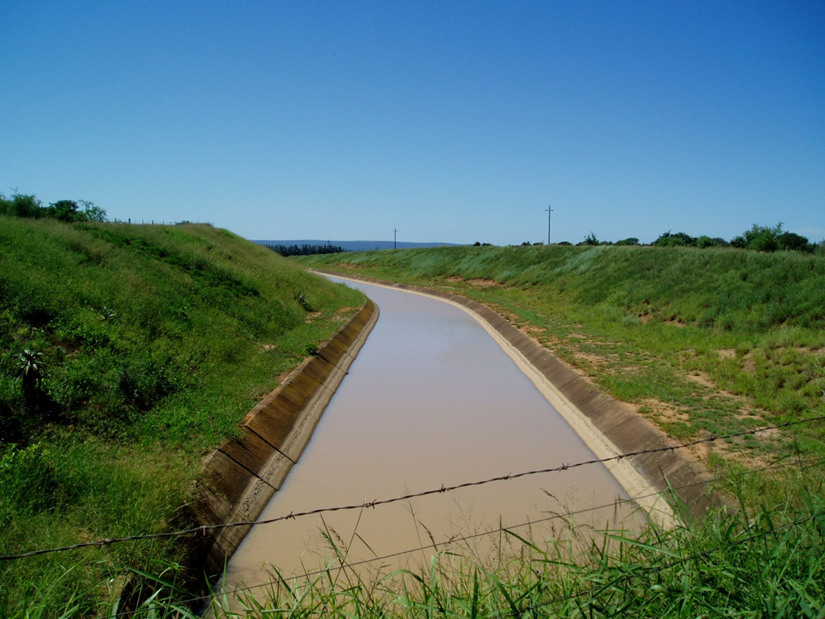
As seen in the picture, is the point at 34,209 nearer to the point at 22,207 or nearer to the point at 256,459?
the point at 22,207

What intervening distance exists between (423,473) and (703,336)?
10.1 metres

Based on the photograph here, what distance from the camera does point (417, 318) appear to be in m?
29.5

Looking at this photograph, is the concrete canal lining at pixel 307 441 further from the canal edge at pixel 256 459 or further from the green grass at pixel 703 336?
the green grass at pixel 703 336

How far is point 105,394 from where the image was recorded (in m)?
8.50

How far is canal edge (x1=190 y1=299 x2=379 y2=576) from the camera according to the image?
674 centimetres

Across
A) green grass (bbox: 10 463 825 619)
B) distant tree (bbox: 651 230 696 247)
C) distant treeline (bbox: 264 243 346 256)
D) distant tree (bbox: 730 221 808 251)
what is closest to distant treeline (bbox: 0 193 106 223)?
green grass (bbox: 10 463 825 619)

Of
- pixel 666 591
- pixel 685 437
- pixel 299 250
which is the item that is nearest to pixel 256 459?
pixel 685 437

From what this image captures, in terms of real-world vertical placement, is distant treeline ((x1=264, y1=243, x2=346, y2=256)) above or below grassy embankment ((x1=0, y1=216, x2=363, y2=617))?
above

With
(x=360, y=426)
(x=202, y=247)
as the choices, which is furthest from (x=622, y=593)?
(x=202, y=247)

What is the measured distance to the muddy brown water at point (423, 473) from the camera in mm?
6758

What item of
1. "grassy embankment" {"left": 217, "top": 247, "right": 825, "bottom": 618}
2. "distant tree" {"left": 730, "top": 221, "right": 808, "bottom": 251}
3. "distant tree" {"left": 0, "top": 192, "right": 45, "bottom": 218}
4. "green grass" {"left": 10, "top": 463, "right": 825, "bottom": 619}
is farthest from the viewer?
"distant tree" {"left": 730, "top": 221, "right": 808, "bottom": 251}

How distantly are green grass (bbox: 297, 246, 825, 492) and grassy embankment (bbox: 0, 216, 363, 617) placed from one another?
7020 millimetres

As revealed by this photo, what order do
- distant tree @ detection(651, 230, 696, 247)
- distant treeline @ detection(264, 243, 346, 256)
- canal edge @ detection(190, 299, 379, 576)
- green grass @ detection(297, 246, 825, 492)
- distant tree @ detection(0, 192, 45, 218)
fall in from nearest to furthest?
canal edge @ detection(190, 299, 379, 576) < green grass @ detection(297, 246, 825, 492) < distant tree @ detection(0, 192, 45, 218) < distant tree @ detection(651, 230, 696, 247) < distant treeline @ detection(264, 243, 346, 256)

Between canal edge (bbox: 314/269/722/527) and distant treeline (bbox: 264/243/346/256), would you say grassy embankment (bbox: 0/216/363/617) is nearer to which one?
canal edge (bbox: 314/269/722/527)
